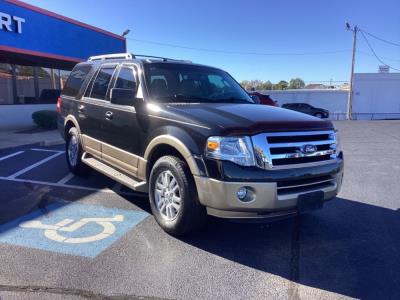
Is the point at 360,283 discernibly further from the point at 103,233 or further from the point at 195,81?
the point at 195,81

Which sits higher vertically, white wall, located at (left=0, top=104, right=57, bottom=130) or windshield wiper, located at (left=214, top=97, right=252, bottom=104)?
windshield wiper, located at (left=214, top=97, right=252, bottom=104)

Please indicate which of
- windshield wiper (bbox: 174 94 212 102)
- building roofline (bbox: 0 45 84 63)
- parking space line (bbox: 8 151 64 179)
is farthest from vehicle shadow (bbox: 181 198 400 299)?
building roofline (bbox: 0 45 84 63)

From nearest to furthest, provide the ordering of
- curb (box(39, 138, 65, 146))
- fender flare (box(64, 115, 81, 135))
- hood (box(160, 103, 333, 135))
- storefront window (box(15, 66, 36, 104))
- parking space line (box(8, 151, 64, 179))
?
hood (box(160, 103, 333, 135)), fender flare (box(64, 115, 81, 135)), parking space line (box(8, 151, 64, 179)), curb (box(39, 138, 65, 146)), storefront window (box(15, 66, 36, 104))

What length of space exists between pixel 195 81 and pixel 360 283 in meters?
3.19

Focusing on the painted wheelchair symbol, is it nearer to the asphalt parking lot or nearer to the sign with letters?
the asphalt parking lot

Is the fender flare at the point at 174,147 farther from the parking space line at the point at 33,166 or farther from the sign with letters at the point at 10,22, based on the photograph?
the sign with letters at the point at 10,22

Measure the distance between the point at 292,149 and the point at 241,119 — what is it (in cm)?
60

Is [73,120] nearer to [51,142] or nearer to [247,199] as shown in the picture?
[247,199]

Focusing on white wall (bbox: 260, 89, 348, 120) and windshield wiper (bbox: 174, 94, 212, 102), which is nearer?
windshield wiper (bbox: 174, 94, 212, 102)

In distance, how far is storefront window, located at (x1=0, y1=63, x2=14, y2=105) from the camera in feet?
48.2

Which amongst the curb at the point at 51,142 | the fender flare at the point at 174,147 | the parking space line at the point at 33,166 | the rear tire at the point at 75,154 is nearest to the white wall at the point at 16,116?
the curb at the point at 51,142

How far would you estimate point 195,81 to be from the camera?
5.10m

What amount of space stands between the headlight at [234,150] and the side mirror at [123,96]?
1.49m

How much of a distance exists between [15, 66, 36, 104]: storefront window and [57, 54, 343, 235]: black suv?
11.8 m
